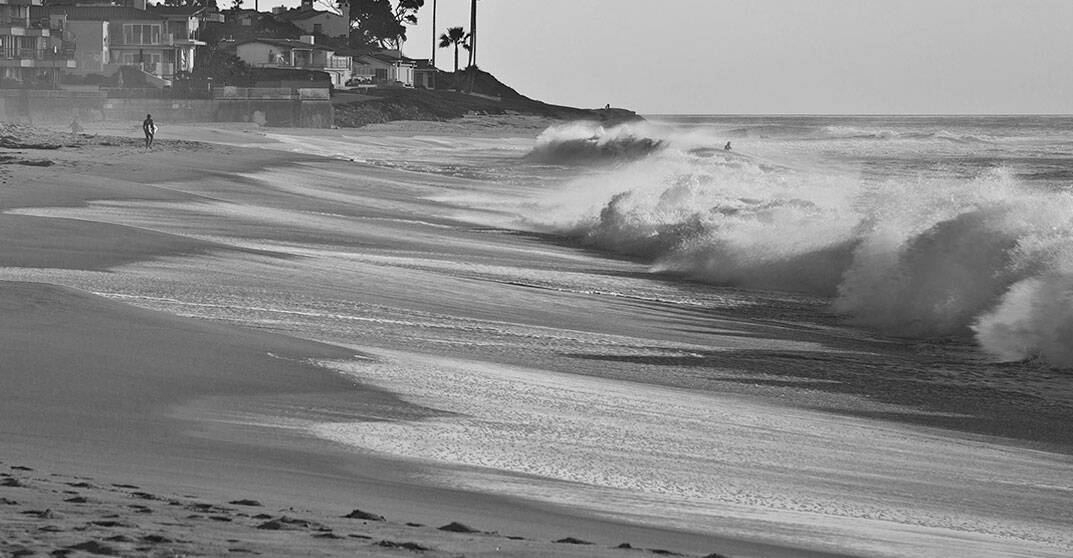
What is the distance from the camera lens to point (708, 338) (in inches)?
556

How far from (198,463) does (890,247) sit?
14.5 m

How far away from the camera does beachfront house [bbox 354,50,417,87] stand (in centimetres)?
13738

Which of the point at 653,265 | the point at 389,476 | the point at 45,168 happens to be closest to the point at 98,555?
the point at 389,476

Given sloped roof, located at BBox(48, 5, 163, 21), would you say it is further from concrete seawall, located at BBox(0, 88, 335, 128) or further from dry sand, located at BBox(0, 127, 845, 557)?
dry sand, located at BBox(0, 127, 845, 557)

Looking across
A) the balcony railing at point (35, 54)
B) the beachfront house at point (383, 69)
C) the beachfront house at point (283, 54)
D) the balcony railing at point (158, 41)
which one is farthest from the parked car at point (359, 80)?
the balcony railing at point (35, 54)

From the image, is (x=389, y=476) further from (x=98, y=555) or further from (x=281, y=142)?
(x=281, y=142)

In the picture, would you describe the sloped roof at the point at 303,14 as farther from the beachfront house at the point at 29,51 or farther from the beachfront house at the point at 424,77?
the beachfront house at the point at 29,51

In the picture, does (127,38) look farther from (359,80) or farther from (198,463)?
(198,463)

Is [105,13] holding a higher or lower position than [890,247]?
higher

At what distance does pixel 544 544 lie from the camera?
5727mm

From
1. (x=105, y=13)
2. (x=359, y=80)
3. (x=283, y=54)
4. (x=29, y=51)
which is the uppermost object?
(x=105, y=13)

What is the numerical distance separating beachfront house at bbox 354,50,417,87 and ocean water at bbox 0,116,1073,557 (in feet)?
356

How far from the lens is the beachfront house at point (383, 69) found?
137m

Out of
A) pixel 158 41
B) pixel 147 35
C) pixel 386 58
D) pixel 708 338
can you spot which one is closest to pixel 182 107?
pixel 158 41
